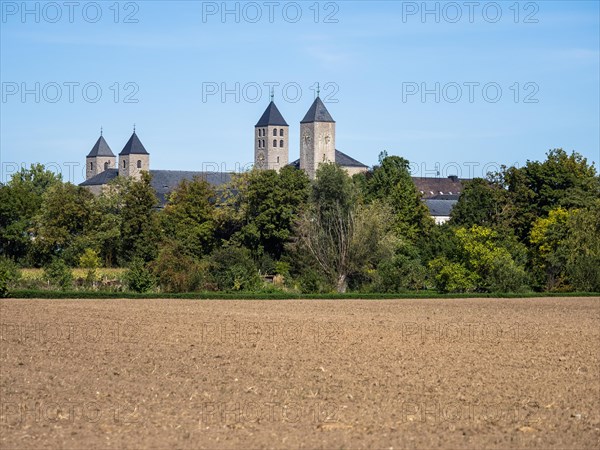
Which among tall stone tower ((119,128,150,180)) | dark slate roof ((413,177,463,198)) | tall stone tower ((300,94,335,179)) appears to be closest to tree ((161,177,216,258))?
tall stone tower ((300,94,335,179))

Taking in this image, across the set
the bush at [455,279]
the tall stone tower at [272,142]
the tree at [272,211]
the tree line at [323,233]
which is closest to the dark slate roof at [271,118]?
the tall stone tower at [272,142]

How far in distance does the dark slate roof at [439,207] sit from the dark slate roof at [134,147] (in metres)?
48.2

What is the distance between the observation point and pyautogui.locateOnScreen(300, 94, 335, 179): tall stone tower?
506 feet

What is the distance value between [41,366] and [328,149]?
131 metres

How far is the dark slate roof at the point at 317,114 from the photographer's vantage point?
156m

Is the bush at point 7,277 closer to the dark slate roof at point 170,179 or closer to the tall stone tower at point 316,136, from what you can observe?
the tall stone tower at point 316,136

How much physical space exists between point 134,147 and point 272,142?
22.7 metres

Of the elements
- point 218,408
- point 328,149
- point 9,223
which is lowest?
point 218,408

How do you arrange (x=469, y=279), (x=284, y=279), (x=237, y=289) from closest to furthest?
(x=237, y=289) < (x=469, y=279) < (x=284, y=279)

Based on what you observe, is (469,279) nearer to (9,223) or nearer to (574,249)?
(574,249)

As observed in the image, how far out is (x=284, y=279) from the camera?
70312mm

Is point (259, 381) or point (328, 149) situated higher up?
point (328, 149)

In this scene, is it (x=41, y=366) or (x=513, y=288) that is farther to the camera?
(x=513, y=288)

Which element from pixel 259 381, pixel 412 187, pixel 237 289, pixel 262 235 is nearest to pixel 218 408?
pixel 259 381
